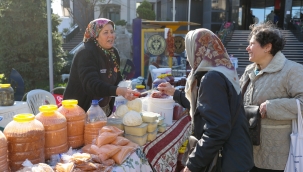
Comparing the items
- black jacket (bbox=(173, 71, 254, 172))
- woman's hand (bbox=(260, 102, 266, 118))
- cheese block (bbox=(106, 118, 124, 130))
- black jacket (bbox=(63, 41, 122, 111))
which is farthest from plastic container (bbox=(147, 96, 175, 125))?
black jacket (bbox=(173, 71, 254, 172))

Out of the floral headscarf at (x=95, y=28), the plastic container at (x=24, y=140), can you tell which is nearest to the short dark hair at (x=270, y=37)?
the floral headscarf at (x=95, y=28)

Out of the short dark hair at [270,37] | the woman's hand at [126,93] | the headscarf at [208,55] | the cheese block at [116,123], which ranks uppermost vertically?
the short dark hair at [270,37]

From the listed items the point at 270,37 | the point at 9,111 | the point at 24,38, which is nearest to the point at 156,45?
the point at 9,111

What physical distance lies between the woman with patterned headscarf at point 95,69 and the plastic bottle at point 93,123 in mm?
412

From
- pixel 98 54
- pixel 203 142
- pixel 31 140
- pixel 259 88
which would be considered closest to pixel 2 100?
pixel 98 54

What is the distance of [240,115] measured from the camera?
72.9 inches

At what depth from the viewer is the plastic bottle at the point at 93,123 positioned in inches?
84.0

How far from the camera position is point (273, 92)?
2.53 meters

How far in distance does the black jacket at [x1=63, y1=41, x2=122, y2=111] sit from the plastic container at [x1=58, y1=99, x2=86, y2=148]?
529mm

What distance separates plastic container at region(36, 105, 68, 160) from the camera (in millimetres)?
1876

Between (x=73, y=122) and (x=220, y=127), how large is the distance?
3.48ft

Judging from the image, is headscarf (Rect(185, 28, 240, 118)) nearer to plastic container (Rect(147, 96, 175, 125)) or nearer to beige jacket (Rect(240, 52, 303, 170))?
beige jacket (Rect(240, 52, 303, 170))

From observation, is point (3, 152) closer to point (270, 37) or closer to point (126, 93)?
point (126, 93)

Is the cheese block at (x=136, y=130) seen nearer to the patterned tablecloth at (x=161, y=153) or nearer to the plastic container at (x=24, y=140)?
the patterned tablecloth at (x=161, y=153)
